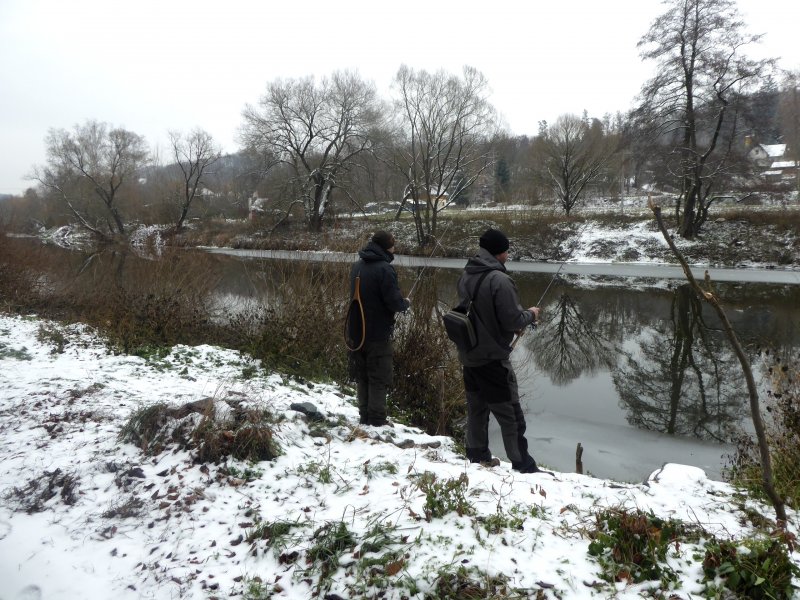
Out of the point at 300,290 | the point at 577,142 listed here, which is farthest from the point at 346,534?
the point at 577,142

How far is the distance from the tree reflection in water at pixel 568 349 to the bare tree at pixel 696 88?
14168 millimetres

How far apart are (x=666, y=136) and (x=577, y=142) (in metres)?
10.8

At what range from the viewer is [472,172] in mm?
33375

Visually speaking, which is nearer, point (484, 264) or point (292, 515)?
point (292, 515)

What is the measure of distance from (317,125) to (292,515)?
40183mm

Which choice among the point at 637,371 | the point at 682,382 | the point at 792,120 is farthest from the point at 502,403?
the point at 792,120

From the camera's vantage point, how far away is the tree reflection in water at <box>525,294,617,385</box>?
31.8 ft

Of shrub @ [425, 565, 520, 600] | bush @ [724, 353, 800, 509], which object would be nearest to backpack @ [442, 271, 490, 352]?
shrub @ [425, 565, 520, 600]

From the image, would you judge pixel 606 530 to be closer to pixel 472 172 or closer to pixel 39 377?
pixel 39 377

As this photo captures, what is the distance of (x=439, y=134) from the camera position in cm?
3102

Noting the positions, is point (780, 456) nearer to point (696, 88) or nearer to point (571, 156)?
point (696, 88)

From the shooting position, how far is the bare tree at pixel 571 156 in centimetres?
3491

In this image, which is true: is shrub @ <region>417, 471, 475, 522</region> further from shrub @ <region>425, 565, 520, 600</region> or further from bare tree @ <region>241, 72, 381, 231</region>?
bare tree @ <region>241, 72, 381, 231</region>

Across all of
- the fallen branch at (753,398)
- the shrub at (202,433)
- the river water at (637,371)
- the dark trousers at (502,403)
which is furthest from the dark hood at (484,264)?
the river water at (637,371)
